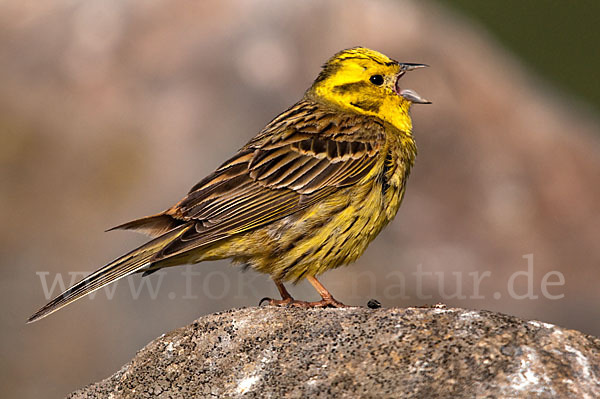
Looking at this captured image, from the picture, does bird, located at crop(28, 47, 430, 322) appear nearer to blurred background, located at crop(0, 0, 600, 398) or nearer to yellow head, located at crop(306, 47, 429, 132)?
yellow head, located at crop(306, 47, 429, 132)

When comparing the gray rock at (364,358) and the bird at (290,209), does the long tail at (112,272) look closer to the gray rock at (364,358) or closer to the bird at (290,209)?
the bird at (290,209)

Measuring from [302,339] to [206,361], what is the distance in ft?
1.67

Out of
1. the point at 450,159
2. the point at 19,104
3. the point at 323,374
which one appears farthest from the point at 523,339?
the point at 19,104

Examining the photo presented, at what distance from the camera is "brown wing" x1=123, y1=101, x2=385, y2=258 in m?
5.76

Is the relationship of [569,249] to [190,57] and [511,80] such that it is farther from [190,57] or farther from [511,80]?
[190,57]

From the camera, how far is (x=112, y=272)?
541cm

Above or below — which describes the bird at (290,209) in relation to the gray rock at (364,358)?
above

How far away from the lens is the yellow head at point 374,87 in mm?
6680

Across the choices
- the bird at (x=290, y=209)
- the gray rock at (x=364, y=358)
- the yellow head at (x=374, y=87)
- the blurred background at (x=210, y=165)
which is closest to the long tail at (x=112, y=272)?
the bird at (x=290, y=209)

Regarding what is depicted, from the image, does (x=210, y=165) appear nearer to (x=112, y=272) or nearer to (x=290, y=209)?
(x=290, y=209)

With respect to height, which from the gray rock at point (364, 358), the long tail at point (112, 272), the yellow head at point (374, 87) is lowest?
the gray rock at point (364, 358)

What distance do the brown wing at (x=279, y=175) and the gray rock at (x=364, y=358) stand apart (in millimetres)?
896

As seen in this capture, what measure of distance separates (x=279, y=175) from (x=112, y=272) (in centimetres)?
134

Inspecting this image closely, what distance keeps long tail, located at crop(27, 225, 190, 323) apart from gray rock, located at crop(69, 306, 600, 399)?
23.4 inches
